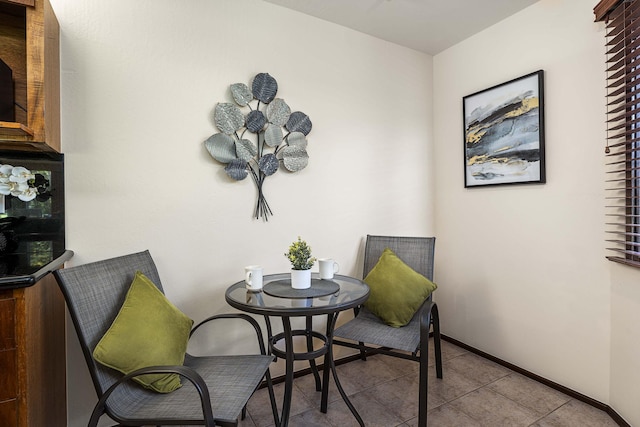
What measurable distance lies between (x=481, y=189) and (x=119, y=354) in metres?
2.66

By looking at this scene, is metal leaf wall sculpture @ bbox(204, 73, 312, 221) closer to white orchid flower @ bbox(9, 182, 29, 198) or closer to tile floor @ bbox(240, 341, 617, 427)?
white orchid flower @ bbox(9, 182, 29, 198)

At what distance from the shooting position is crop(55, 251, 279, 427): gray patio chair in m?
1.20

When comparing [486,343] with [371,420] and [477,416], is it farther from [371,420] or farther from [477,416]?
[371,420]

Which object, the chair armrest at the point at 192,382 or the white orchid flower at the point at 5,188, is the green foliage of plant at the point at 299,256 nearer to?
the chair armrest at the point at 192,382

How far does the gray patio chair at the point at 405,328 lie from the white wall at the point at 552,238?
0.60 metres

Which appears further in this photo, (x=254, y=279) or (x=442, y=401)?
(x=442, y=401)

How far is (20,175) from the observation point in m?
1.56

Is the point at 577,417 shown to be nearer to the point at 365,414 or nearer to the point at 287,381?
the point at 365,414

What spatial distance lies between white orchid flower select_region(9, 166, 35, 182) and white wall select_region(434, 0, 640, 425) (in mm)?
2968

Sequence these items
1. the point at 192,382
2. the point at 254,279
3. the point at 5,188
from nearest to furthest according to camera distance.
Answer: the point at 192,382 < the point at 5,188 < the point at 254,279

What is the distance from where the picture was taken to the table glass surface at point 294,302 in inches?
58.6

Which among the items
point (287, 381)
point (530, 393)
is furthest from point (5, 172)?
point (530, 393)

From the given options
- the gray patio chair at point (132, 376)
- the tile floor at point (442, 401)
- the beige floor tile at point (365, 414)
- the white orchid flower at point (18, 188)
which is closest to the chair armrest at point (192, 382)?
the gray patio chair at point (132, 376)

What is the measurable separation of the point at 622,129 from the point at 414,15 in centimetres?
154
